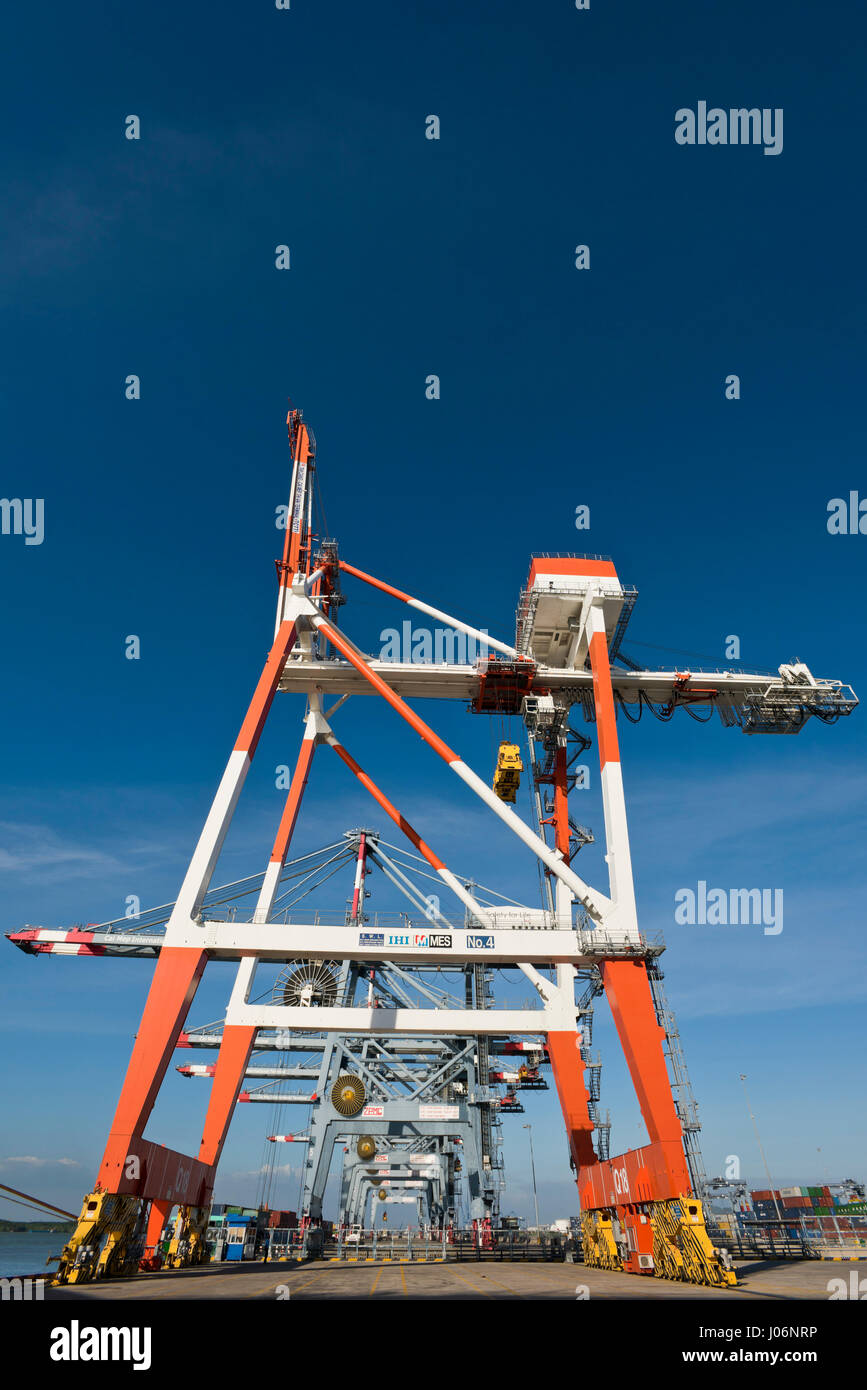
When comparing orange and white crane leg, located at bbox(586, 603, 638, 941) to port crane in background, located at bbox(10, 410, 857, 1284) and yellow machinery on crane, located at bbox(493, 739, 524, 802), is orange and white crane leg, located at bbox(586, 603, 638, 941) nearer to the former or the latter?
port crane in background, located at bbox(10, 410, 857, 1284)

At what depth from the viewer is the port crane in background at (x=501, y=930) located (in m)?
15.5

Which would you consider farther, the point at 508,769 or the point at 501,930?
the point at 508,769

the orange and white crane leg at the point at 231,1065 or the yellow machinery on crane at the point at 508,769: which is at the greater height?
the yellow machinery on crane at the point at 508,769

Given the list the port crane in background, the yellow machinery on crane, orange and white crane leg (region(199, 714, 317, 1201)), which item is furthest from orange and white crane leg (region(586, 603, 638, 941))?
orange and white crane leg (region(199, 714, 317, 1201))

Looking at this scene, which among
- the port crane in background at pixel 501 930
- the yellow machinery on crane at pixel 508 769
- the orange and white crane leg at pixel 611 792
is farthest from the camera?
the yellow machinery on crane at pixel 508 769

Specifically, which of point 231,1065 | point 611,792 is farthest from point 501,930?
point 231,1065

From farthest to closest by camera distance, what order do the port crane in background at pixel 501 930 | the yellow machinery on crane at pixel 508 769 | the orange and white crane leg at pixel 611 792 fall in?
1. the yellow machinery on crane at pixel 508 769
2. the orange and white crane leg at pixel 611 792
3. the port crane in background at pixel 501 930

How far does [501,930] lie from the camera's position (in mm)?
19875

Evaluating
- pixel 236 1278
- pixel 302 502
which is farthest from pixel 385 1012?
pixel 302 502

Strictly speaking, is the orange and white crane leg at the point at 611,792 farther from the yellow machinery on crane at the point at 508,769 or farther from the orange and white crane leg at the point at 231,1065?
the orange and white crane leg at the point at 231,1065

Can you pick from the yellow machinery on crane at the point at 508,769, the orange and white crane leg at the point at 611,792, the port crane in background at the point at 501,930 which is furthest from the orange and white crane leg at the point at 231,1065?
the orange and white crane leg at the point at 611,792

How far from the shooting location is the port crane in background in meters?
15.5

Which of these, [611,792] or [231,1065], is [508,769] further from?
[231,1065]
